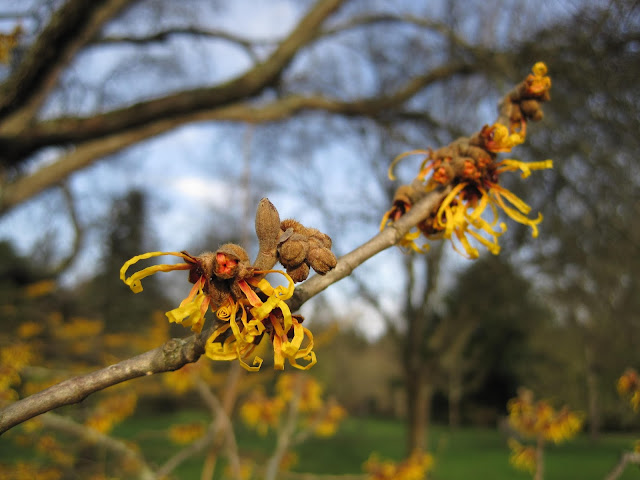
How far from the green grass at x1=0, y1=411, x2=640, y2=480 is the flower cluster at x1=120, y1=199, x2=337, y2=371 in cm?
681

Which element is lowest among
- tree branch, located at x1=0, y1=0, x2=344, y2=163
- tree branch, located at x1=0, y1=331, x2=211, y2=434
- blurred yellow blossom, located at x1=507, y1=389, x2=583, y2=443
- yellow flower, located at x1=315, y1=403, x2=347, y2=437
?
blurred yellow blossom, located at x1=507, y1=389, x2=583, y2=443

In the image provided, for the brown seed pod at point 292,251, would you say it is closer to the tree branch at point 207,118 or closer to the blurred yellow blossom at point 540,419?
the blurred yellow blossom at point 540,419

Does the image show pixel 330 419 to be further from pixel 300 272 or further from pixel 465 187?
pixel 300 272

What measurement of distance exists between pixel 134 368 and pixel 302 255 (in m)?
0.30

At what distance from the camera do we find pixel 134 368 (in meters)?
0.65

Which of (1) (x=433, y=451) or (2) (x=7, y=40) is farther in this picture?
(1) (x=433, y=451)

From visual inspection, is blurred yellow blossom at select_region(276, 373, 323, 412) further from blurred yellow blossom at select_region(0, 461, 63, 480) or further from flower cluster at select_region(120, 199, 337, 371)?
flower cluster at select_region(120, 199, 337, 371)

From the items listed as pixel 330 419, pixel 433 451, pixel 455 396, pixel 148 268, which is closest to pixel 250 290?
pixel 148 268

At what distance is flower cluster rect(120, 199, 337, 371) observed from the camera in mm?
661

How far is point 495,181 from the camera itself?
3.21ft

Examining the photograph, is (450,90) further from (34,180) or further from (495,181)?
(495,181)

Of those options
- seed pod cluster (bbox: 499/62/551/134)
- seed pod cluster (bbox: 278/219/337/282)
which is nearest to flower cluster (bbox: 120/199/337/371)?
seed pod cluster (bbox: 278/219/337/282)

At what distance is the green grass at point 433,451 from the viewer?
10758 mm

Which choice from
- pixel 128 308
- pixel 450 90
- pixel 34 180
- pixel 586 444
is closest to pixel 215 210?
pixel 34 180
